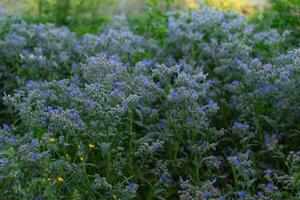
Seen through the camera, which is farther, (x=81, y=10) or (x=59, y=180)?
(x=81, y=10)

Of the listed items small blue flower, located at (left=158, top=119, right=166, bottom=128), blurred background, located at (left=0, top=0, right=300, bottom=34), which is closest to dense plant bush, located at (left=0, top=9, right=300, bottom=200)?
small blue flower, located at (left=158, top=119, right=166, bottom=128)

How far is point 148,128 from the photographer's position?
447 cm

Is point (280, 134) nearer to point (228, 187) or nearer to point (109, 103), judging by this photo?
point (228, 187)

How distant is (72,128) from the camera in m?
3.81

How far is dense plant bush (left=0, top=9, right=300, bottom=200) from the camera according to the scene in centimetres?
367

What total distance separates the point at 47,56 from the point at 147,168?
2.08 m

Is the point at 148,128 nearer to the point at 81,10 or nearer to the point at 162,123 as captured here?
the point at 162,123

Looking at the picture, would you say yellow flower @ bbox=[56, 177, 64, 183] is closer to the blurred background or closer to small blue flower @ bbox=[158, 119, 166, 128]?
small blue flower @ bbox=[158, 119, 166, 128]

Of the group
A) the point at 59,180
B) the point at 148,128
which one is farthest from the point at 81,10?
the point at 59,180

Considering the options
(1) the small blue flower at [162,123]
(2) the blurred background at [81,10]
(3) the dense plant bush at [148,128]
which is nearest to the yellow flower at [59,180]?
(3) the dense plant bush at [148,128]

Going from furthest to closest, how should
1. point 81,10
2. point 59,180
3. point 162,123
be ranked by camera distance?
point 81,10 < point 162,123 < point 59,180

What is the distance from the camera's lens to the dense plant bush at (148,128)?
12.0ft

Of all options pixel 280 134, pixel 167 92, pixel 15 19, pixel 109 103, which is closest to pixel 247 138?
pixel 280 134

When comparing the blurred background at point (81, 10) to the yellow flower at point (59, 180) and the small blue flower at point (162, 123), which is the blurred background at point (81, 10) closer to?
the small blue flower at point (162, 123)
